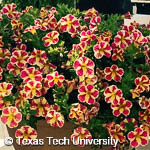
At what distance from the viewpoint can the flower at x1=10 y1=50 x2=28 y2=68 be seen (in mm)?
1571

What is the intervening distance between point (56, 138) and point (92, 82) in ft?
1.08

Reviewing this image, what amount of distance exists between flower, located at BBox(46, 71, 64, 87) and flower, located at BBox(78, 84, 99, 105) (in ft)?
0.29

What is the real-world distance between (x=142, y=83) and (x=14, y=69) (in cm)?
59

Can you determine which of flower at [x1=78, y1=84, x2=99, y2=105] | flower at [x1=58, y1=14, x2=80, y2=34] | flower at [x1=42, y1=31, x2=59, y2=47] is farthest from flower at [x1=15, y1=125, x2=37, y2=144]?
flower at [x1=58, y1=14, x2=80, y2=34]

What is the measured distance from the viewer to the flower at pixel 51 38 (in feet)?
5.18

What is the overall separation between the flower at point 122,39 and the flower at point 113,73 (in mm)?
115

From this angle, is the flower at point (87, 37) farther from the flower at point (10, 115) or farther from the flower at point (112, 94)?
the flower at point (10, 115)

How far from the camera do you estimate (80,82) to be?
147 cm

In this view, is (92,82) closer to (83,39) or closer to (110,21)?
(83,39)

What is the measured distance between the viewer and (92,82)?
1446mm

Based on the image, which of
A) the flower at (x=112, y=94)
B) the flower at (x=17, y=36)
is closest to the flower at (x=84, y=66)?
the flower at (x=112, y=94)

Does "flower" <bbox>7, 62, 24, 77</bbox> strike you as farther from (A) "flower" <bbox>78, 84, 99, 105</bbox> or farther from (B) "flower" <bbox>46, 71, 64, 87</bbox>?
(A) "flower" <bbox>78, 84, 99, 105</bbox>

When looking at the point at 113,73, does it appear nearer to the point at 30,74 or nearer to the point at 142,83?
the point at 142,83

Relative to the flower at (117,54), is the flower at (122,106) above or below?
below
